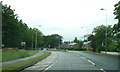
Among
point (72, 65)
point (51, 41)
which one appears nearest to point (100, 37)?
point (72, 65)

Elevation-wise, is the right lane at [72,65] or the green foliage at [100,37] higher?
the green foliage at [100,37]

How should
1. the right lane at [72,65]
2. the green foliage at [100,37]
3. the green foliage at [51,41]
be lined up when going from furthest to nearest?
the green foliage at [51,41], the green foliage at [100,37], the right lane at [72,65]

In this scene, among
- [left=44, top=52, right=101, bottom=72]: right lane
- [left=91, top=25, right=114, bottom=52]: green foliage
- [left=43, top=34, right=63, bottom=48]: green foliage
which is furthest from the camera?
[left=43, top=34, right=63, bottom=48]: green foliage

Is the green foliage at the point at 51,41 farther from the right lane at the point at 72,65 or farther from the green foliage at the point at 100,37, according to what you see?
the right lane at the point at 72,65

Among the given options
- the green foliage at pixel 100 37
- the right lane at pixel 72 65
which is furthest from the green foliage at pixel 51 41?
the right lane at pixel 72 65

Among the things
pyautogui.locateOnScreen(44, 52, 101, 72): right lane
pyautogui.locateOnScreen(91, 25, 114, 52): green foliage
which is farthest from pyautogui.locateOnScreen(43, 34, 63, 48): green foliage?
pyautogui.locateOnScreen(44, 52, 101, 72): right lane

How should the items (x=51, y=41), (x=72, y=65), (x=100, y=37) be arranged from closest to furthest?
(x=72, y=65), (x=100, y=37), (x=51, y=41)

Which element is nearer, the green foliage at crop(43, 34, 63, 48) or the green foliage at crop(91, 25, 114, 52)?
the green foliage at crop(91, 25, 114, 52)

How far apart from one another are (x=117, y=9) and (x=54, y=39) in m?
144

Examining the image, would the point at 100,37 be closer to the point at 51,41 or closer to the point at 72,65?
the point at 72,65

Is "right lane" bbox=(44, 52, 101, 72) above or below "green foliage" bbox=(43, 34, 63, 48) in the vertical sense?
below

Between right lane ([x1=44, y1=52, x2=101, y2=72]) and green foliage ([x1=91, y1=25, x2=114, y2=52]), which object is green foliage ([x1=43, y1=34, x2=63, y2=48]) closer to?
green foliage ([x1=91, y1=25, x2=114, y2=52])

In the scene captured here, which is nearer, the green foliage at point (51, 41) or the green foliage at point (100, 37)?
the green foliage at point (100, 37)

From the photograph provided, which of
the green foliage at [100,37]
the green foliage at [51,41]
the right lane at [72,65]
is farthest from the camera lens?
the green foliage at [51,41]
